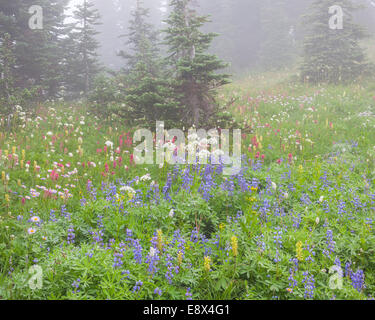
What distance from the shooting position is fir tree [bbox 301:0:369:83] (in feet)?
59.3

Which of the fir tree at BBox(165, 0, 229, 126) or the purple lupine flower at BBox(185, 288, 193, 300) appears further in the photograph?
the fir tree at BBox(165, 0, 229, 126)

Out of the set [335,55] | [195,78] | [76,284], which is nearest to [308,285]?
[76,284]

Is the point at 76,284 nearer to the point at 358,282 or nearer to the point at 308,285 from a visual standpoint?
the point at 308,285

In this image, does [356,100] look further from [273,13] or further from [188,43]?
[273,13]

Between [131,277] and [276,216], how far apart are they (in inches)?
110

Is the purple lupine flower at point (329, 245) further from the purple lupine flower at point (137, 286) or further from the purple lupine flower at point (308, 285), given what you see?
the purple lupine flower at point (137, 286)

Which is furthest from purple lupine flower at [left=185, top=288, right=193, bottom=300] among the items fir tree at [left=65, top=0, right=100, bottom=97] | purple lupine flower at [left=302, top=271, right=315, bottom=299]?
fir tree at [left=65, top=0, right=100, bottom=97]

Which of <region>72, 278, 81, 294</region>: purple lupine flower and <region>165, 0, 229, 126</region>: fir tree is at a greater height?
<region>165, 0, 229, 126</region>: fir tree

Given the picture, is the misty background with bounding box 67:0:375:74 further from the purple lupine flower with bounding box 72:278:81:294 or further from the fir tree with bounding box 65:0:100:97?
the purple lupine flower with bounding box 72:278:81:294

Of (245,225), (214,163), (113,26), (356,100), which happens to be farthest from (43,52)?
(113,26)

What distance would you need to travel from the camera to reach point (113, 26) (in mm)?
61125

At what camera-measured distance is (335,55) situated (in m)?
18.6

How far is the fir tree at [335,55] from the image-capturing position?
18062 millimetres

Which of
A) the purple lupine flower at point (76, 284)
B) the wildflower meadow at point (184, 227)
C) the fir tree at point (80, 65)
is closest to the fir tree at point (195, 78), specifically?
the wildflower meadow at point (184, 227)
